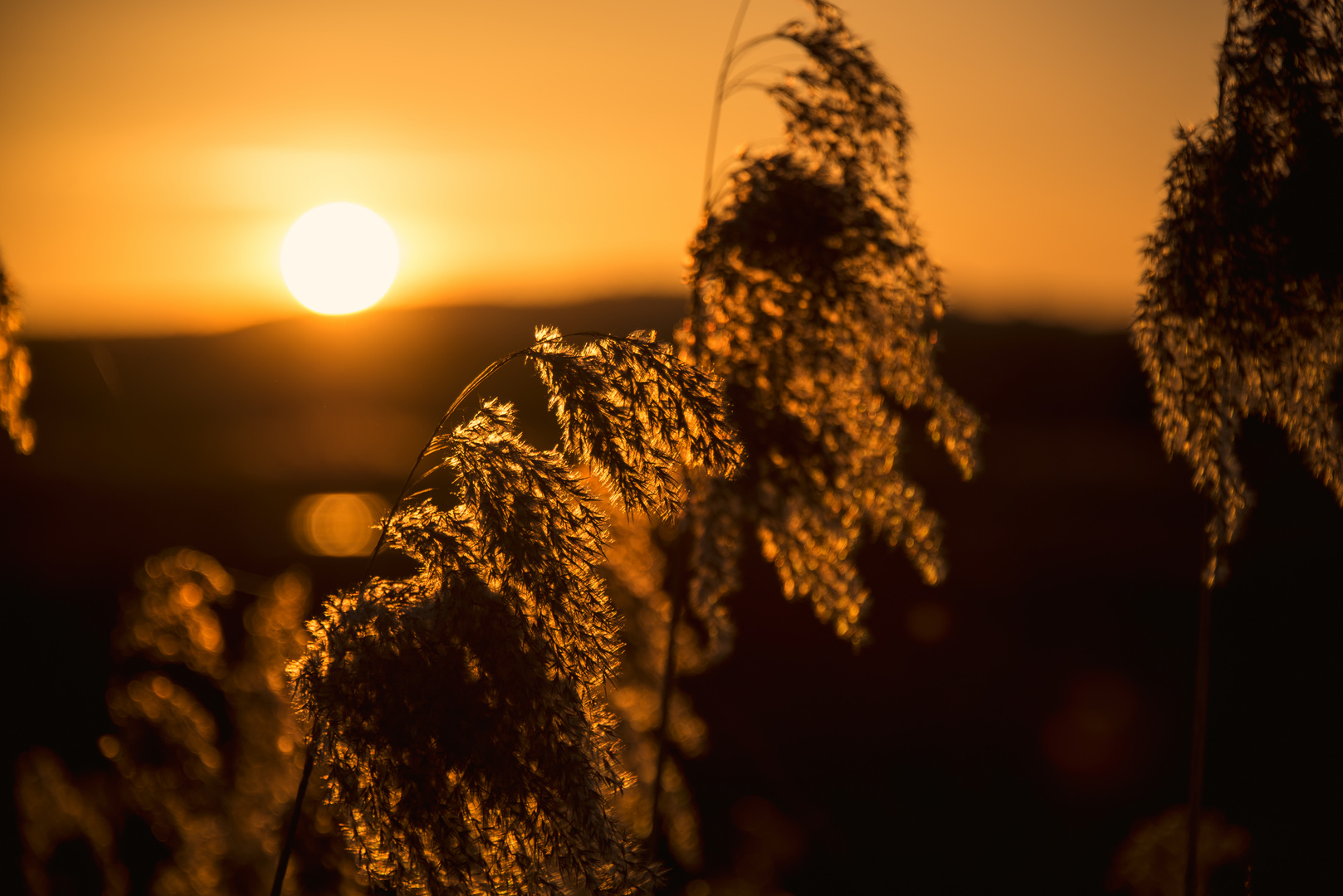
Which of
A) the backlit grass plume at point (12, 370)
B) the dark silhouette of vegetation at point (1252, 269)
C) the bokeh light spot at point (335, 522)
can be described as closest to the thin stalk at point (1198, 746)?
the dark silhouette of vegetation at point (1252, 269)

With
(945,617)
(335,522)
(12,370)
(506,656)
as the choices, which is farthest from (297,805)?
(335,522)

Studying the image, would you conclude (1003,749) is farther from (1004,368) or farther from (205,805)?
(1004,368)

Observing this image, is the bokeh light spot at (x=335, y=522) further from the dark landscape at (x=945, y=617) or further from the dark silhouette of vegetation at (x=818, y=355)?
the dark silhouette of vegetation at (x=818, y=355)

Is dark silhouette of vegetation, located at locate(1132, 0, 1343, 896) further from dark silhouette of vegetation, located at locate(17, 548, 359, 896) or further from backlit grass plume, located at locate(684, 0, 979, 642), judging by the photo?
dark silhouette of vegetation, located at locate(17, 548, 359, 896)

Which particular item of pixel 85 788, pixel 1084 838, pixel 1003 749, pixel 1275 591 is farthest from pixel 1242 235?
pixel 1275 591

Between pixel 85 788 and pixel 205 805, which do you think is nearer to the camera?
pixel 205 805

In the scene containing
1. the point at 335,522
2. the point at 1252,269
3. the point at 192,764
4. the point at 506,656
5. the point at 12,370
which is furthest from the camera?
the point at 335,522

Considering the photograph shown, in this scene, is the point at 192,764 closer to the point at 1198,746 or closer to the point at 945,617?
the point at 1198,746
